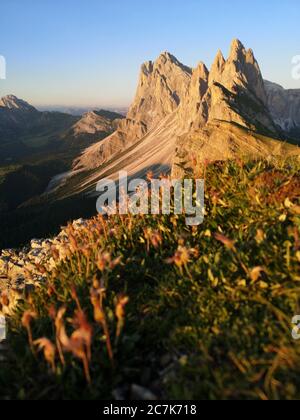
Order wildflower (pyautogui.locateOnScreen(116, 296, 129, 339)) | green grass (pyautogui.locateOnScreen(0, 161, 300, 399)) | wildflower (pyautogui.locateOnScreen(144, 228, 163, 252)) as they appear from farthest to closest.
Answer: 1. wildflower (pyautogui.locateOnScreen(144, 228, 163, 252))
2. wildflower (pyautogui.locateOnScreen(116, 296, 129, 339))
3. green grass (pyautogui.locateOnScreen(0, 161, 300, 399))

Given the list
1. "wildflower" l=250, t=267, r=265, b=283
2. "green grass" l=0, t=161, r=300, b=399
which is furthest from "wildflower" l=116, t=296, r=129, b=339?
"wildflower" l=250, t=267, r=265, b=283

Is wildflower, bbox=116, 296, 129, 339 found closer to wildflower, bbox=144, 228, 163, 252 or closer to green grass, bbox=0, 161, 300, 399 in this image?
green grass, bbox=0, 161, 300, 399

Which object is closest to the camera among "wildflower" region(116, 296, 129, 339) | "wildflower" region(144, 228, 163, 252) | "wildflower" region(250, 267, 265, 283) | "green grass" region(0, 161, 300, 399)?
"green grass" region(0, 161, 300, 399)

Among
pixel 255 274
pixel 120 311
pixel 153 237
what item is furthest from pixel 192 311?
pixel 153 237

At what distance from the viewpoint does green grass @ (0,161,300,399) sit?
5102mm

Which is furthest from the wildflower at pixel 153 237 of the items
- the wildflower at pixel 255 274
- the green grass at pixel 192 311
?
the wildflower at pixel 255 274

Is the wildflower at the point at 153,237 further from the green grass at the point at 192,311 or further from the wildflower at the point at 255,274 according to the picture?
the wildflower at the point at 255,274

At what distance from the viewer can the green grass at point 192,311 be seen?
5102 millimetres

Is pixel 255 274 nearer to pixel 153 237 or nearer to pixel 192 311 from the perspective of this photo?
pixel 192 311

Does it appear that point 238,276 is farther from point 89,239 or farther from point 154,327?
point 89,239

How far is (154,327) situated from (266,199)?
3274 millimetres
